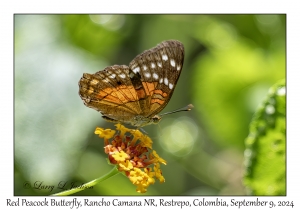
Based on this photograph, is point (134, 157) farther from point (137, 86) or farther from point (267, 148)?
point (267, 148)

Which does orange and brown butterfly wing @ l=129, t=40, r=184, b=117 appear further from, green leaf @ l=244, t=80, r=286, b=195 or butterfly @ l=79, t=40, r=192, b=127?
green leaf @ l=244, t=80, r=286, b=195

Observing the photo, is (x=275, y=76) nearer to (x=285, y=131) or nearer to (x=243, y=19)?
(x=243, y=19)

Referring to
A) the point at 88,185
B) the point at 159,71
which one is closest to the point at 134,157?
the point at 88,185

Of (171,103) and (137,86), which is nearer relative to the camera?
(137,86)

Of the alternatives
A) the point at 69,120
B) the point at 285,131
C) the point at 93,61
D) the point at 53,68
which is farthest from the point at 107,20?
the point at 285,131

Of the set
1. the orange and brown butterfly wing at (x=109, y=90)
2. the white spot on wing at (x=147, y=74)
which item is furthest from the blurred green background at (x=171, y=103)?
the white spot on wing at (x=147, y=74)

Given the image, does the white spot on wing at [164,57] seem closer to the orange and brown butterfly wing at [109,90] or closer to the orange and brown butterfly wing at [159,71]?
the orange and brown butterfly wing at [159,71]

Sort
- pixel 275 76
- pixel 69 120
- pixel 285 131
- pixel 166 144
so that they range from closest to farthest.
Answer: pixel 285 131, pixel 69 120, pixel 275 76, pixel 166 144
